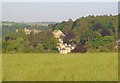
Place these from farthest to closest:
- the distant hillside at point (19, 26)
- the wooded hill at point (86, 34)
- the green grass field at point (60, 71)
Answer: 1. the wooded hill at point (86, 34)
2. the distant hillside at point (19, 26)
3. the green grass field at point (60, 71)

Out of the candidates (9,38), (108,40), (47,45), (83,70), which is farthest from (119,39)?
(83,70)

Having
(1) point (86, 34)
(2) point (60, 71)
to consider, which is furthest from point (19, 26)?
(2) point (60, 71)

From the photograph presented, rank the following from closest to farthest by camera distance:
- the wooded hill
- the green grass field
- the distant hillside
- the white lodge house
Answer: the green grass field → the white lodge house → the distant hillside → the wooded hill

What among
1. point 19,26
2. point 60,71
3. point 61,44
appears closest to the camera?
point 60,71

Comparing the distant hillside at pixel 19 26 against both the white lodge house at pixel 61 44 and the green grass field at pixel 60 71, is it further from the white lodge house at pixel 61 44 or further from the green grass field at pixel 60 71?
the green grass field at pixel 60 71

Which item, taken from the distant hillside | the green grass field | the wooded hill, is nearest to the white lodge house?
the wooded hill

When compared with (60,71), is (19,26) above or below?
above

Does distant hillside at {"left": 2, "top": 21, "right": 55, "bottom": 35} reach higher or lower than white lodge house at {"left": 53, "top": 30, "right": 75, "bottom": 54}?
higher

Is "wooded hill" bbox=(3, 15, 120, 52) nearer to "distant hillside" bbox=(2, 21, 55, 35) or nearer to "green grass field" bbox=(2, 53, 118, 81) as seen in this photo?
"distant hillside" bbox=(2, 21, 55, 35)

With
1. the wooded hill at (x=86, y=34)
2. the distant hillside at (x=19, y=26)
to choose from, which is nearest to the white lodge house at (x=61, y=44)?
the wooded hill at (x=86, y=34)

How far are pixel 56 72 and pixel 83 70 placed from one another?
66 cm

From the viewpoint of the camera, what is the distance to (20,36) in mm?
13070

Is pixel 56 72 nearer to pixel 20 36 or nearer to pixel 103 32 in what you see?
pixel 20 36

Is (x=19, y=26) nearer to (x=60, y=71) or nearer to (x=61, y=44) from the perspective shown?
(x=61, y=44)
